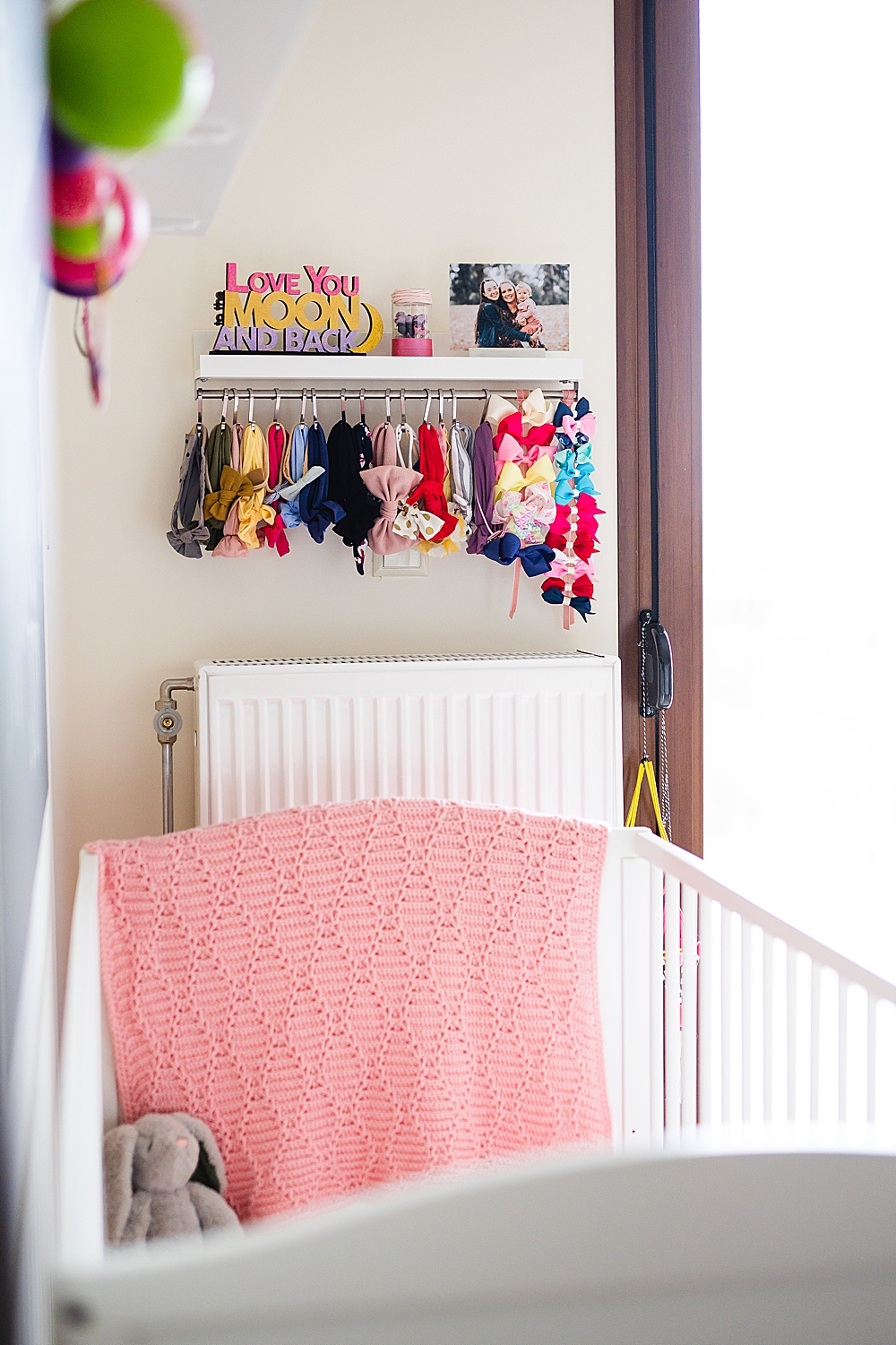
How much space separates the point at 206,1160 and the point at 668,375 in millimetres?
1678

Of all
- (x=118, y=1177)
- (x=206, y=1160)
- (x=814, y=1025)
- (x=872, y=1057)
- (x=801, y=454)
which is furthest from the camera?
(x=801, y=454)

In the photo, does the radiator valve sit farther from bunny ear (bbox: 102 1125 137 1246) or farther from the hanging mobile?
the hanging mobile

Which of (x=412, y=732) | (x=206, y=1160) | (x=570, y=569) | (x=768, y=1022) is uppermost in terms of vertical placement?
(x=570, y=569)

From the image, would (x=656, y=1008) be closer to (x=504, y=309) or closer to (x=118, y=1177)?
(x=118, y=1177)

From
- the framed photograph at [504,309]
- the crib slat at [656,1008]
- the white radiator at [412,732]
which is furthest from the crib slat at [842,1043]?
the framed photograph at [504,309]

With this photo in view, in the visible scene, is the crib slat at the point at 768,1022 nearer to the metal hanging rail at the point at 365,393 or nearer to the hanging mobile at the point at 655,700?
the hanging mobile at the point at 655,700

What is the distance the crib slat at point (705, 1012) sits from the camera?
1.51 meters

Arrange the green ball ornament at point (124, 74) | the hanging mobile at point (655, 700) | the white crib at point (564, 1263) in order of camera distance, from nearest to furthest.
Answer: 1. the green ball ornament at point (124, 74)
2. the white crib at point (564, 1263)
3. the hanging mobile at point (655, 700)

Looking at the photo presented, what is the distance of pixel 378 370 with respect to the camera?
2100 millimetres

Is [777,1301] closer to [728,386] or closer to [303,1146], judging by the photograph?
[303,1146]

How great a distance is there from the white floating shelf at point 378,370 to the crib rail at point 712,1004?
2.93 ft

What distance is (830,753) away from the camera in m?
2.51

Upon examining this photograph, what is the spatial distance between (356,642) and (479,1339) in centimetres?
177

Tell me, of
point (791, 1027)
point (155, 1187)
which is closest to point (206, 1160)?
point (155, 1187)
